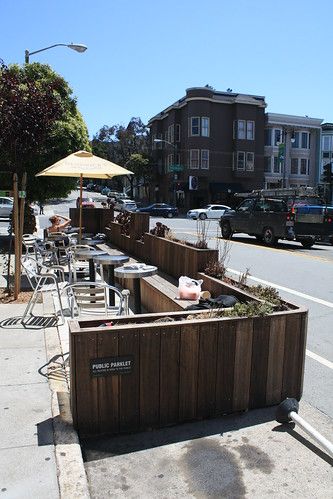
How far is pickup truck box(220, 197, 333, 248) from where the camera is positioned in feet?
62.5

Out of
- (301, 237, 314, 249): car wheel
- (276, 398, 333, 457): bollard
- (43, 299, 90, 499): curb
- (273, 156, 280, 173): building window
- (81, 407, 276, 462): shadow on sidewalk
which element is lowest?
(301, 237, 314, 249): car wheel

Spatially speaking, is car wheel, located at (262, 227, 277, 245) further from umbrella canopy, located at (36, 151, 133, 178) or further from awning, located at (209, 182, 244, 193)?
awning, located at (209, 182, 244, 193)

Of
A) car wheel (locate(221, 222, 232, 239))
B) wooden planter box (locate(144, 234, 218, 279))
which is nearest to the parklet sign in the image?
wooden planter box (locate(144, 234, 218, 279))

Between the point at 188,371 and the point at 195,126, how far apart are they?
48034 mm

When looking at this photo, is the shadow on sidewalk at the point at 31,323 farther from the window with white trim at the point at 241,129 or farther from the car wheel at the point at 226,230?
the window with white trim at the point at 241,129

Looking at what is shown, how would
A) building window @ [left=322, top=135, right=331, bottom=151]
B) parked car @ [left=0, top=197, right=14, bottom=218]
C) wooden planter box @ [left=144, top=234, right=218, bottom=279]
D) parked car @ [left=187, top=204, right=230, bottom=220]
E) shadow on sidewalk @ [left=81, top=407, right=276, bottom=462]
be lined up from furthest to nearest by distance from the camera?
1. building window @ [left=322, top=135, right=331, bottom=151]
2. parked car @ [left=187, top=204, right=230, bottom=220]
3. parked car @ [left=0, top=197, right=14, bottom=218]
4. wooden planter box @ [left=144, top=234, right=218, bottom=279]
5. shadow on sidewalk @ [left=81, top=407, right=276, bottom=462]

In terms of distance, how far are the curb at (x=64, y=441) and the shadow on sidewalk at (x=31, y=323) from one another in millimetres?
1326

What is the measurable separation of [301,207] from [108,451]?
1728 centimetres

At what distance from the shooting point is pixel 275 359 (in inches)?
173

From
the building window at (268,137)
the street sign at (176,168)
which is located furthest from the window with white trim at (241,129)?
the street sign at (176,168)

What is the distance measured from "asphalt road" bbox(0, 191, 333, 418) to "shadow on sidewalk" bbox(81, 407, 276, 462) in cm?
83

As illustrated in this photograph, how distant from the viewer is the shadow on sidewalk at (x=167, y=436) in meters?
3.72

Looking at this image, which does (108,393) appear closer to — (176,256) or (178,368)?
(178,368)

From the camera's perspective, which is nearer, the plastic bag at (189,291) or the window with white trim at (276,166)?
the plastic bag at (189,291)
